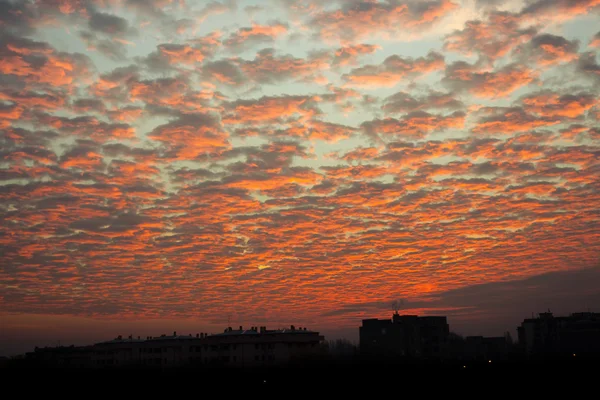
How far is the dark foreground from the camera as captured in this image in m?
82.1

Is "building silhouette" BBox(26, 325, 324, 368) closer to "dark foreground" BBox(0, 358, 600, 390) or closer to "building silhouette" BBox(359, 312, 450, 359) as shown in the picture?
"dark foreground" BBox(0, 358, 600, 390)

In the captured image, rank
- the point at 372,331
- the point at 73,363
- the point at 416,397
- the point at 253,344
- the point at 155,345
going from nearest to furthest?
the point at 416,397
the point at 253,344
the point at 155,345
the point at 73,363
the point at 372,331

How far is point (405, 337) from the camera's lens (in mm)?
177750

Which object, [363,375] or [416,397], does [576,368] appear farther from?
[416,397]

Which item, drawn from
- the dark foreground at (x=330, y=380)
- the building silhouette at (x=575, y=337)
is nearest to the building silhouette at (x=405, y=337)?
the building silhouette at (x=575, y=337)

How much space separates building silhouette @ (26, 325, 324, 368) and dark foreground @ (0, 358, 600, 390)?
8631 mm

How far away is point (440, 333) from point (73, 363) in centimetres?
10381

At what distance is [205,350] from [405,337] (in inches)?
2567

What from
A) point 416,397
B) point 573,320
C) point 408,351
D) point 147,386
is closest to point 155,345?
point 147,386

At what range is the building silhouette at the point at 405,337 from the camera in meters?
172

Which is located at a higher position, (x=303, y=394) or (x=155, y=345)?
(x=155, y=345)

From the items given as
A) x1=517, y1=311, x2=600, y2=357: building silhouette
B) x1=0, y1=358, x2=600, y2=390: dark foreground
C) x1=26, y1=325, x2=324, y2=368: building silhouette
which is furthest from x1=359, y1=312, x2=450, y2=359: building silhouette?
x1=0, y1=358, x2=600, y2=390: dark foreground

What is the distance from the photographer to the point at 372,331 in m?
189

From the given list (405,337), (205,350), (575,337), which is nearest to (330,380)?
(205,350)
